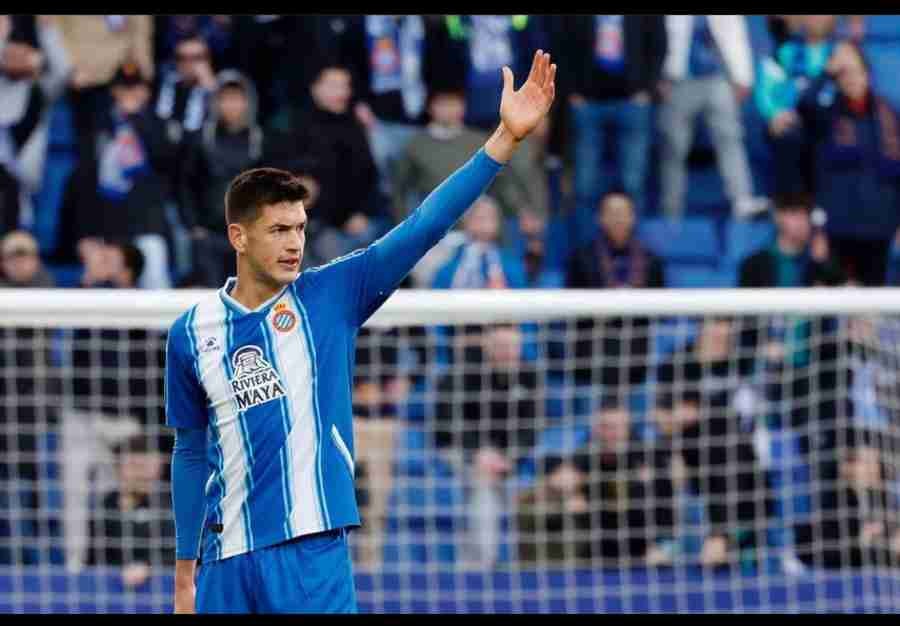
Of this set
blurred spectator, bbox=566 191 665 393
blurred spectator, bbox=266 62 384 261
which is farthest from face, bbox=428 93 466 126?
blurred spectator, bbox=566 191 665 393

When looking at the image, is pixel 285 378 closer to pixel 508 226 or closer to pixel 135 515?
pixel 135 515

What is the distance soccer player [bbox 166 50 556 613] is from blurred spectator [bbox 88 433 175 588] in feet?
11.4

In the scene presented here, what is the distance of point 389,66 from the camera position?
1061 centimetres

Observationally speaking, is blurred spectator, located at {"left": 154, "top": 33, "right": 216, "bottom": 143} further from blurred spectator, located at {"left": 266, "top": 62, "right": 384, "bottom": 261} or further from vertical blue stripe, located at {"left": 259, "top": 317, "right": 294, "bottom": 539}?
vertical blue stripe, located at {"left": 259, "top": 317, "right": 294, "bottom": 539}

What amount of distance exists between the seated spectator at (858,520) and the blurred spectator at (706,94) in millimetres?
2564

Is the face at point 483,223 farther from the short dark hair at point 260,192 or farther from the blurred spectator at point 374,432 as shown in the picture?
the short dark hair at point 260,192

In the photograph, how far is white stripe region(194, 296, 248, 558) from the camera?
16.3ft

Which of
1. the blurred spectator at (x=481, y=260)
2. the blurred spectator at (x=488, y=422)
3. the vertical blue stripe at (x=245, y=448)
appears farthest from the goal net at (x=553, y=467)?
the vertical blue stripe at (x=245, y=448)

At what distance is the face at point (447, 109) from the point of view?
34.2 ft

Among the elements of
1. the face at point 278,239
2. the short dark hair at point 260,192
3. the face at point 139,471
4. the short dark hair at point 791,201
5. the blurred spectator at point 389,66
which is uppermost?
the blurred spectator at point 389,66

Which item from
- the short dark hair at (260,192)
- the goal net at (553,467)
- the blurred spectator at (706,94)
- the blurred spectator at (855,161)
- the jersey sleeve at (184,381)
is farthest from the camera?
the blurred spectator at (706,94)

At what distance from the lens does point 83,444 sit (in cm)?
865

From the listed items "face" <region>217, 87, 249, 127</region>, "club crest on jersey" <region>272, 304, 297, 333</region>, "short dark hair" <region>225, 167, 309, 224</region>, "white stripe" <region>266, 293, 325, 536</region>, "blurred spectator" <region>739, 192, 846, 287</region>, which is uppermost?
"face" <region>217, 87, 249, 127</region>

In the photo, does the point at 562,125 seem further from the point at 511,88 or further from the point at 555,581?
the point at 511,88
